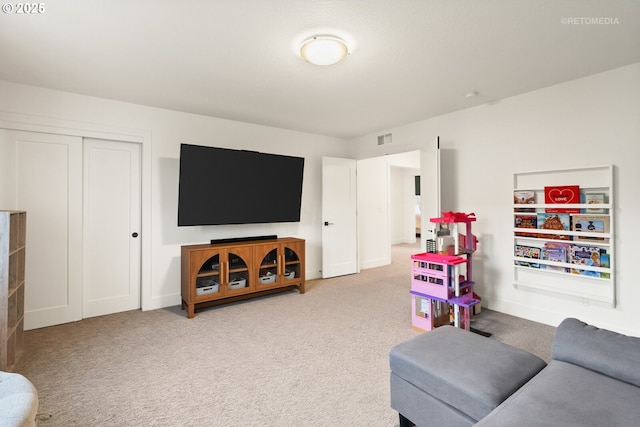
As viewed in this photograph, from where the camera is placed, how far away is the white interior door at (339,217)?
5117 mm

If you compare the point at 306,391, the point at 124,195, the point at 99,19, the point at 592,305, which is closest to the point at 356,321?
the point at 306,391

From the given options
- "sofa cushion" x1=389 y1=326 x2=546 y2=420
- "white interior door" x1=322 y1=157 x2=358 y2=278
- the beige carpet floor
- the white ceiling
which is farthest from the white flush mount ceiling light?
"white interior door" x1=322 y1=157 x2=358 y2=278

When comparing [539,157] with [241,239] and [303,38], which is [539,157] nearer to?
[303,38]

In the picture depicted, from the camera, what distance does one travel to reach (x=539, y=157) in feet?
10.6

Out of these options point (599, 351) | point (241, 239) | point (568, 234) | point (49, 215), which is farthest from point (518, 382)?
point (49, 215)

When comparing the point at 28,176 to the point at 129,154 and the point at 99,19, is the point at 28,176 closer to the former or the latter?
the point at 129,154

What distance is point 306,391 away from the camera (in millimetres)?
2061

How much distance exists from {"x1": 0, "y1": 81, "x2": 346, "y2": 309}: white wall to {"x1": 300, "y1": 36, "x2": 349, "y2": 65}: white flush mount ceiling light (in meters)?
2.22

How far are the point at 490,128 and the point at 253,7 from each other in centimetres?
301

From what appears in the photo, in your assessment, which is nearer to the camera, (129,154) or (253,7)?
(253,7)

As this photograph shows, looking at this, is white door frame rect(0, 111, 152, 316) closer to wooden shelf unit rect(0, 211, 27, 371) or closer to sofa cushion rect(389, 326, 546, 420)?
wooden shelf unit rect(0, 211, 27, 371)

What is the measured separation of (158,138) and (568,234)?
4.62 metres

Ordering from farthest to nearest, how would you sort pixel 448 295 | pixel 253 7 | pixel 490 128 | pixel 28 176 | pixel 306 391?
pixel 490 128 → pixel 28 176 → pixel 448 295 → pixel 306 391 → pixel 253 7

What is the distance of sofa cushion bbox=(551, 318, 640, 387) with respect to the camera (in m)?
1.34
